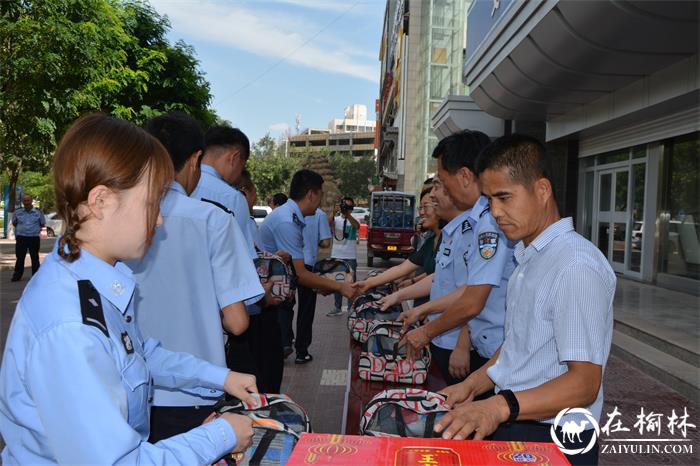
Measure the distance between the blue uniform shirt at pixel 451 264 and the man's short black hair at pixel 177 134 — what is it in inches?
59.6

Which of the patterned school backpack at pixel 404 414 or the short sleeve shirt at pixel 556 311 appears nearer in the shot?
the short sleeve shirt at pixel 556 311

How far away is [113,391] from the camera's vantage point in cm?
118

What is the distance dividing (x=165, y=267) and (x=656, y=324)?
7.66 metres

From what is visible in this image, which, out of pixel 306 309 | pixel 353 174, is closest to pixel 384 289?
pixel 306 309

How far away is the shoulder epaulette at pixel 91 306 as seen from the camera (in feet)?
3.89

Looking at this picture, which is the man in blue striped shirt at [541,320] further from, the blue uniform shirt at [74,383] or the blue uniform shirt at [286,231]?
the blue uniform shirt at [286,231]

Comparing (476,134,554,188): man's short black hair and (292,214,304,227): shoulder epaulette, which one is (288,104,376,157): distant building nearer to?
(292,214,304,227): shoulder epaulette

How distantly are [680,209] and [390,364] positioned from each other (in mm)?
10723

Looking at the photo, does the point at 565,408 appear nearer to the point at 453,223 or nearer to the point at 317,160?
the point at 453,223

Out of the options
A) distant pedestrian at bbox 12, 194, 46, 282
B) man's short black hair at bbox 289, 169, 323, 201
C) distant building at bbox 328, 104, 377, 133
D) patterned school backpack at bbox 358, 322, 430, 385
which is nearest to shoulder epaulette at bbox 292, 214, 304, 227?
man's short black hair at bbox 289, 169, 323, 201

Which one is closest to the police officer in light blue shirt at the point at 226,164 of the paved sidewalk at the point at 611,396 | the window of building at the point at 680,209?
the paved sidewalk at the point at 611,396

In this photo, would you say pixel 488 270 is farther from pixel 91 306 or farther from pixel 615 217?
pixel 615 217

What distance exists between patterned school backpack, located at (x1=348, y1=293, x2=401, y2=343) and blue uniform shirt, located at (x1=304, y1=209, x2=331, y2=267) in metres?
2.50

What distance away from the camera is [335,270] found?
5.69 metres
